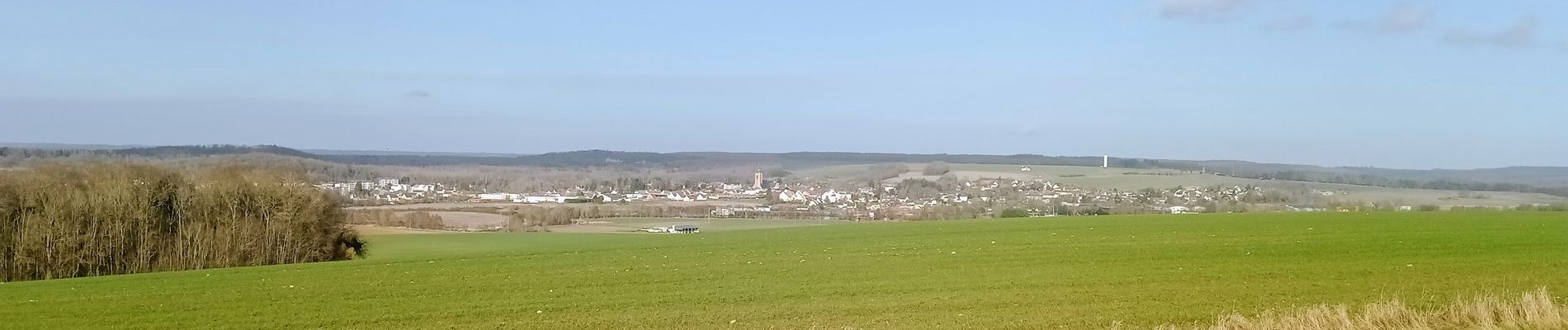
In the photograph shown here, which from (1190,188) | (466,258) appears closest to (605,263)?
(466,258)

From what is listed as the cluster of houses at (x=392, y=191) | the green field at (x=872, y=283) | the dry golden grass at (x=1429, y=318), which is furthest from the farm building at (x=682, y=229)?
the dry golden grass at (x=1429, y=318)

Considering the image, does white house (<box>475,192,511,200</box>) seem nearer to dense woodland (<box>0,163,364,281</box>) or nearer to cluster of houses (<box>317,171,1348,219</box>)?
cluster of houses (<box>317,171,1348,219</box>)

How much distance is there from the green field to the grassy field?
17962 mm

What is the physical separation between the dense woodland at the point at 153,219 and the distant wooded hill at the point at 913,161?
9.67m

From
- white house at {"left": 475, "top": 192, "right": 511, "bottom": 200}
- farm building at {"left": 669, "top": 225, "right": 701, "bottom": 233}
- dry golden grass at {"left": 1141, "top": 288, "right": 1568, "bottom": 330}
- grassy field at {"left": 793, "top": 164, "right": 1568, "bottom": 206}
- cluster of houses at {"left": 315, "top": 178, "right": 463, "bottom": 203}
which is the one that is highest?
grassy field at {"left": 793, "top": 164, "right": 1568, "bottom": 206}

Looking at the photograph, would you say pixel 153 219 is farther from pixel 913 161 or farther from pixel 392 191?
pixel 913 161

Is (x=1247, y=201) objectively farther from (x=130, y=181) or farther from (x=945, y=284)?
(x=130, y=181)

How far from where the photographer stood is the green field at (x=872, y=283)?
51.9 feet

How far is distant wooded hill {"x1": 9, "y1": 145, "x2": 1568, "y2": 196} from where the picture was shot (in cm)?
5753

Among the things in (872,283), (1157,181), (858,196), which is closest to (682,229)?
(858,196)

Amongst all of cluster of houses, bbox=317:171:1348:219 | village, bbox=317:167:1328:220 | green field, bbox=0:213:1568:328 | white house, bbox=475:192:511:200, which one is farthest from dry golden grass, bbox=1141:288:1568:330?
white house, bbox=475:192:511:200

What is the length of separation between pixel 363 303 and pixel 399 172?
7421 centimetres

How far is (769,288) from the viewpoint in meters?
19.7

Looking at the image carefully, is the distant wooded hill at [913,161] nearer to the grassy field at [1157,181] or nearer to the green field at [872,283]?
the grassy field at [1157,181]
